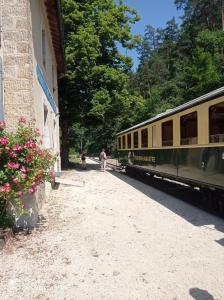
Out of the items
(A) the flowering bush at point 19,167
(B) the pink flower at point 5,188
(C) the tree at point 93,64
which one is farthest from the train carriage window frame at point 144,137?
(B) the pink flower at point 5,188

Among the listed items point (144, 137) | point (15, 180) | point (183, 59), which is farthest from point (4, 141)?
point (183, 59)

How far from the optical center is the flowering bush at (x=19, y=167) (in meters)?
6.45

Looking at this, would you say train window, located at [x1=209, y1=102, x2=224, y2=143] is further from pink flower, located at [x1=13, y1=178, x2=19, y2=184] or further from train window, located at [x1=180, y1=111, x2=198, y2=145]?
pink flower, located at [x1=13, y1=178, x2=19, y2=184]

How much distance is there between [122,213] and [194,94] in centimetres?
3362

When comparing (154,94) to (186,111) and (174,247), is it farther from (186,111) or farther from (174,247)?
(174,247)

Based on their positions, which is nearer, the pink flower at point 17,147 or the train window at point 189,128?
the pink flower at point 17,147

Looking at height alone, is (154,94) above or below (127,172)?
above

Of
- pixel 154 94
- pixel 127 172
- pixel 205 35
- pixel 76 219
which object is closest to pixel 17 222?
→ pixel 76 219

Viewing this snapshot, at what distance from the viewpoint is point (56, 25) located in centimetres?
1330

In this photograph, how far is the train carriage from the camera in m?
8.22

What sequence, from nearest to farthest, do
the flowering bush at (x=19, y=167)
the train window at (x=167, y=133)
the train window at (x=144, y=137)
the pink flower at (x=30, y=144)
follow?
the flowering bush at (x=19, y=167) → the pink flower at (x=30, y=144) → the train window at (x=167, y=133) → the train window at (x=144, y=137)

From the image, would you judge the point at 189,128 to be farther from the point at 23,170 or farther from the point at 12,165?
the point at 12,165

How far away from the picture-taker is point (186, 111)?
1007cm

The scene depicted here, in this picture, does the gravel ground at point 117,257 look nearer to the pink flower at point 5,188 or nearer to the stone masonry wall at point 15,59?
the pink flower at point 5,188
